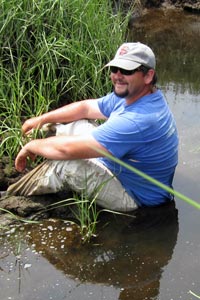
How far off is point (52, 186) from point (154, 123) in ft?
2.60

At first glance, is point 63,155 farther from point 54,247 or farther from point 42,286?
point 42,286

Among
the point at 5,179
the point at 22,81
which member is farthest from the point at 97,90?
the point at 5,179

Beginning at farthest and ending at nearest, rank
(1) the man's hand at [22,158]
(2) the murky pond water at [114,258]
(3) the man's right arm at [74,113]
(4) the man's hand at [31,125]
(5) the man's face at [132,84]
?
(4) the man's hand at [31,125], (3) the man's right arm at [74,113], (1) the man's hand at [22,158], (5) the man's face at [132,84], (2) the murky pond water at [114,258]

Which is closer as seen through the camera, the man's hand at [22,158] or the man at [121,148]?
the man at [121,148]

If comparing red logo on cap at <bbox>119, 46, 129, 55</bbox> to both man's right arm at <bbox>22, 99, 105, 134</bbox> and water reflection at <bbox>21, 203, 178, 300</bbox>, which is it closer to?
man's right arm at <bbox>22, 99, 105, 134</bbox>

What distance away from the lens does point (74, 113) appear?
4047mm

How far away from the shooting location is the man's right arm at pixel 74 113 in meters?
4.02

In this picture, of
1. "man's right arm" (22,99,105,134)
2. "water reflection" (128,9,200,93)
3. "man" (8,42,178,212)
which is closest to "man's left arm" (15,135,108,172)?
"man" (8,42,178,212)

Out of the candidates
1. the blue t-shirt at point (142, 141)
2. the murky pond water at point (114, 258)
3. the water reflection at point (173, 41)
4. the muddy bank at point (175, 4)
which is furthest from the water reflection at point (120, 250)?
the muddy bank at point (175, 4)

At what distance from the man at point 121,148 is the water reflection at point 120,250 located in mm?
166

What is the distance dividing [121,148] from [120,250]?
23.7 inches

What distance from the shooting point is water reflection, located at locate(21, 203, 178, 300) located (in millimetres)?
3180

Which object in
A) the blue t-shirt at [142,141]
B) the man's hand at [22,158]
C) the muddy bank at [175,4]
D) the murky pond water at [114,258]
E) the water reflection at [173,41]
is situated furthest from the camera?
the muddy bank at [175,4]

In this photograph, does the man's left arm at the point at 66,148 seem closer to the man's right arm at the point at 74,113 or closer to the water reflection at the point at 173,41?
the man's right arm at the point at 74,113
